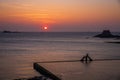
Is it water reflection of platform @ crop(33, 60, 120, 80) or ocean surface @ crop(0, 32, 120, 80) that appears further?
ocean surface @ crop(0, 32, 120, 80)

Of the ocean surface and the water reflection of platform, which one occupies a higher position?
the water reflection of platform

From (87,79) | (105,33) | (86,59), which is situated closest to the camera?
(87,79)

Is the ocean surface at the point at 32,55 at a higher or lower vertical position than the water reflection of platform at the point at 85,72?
lower

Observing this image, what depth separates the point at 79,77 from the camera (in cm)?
1378

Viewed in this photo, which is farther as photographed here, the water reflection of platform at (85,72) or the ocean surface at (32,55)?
the ocean surface at (32,55)

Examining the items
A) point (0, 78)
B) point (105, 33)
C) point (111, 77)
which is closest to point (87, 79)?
point (111, 77)

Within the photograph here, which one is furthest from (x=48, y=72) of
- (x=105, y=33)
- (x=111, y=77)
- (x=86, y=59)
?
(x=105, y=33)

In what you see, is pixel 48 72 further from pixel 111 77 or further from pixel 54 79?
pixel 111 77

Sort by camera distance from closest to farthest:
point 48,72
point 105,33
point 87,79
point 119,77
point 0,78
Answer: point 87,79 → point 119,77 → point 48,72 → point 0,78 → point 105,33

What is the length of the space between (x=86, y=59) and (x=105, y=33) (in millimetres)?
137269

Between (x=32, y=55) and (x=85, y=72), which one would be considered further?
(x=32, y=55)

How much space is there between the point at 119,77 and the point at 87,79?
6.75 ft

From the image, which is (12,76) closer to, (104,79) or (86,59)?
(86,59)

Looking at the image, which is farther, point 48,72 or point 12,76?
point 12,76
